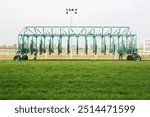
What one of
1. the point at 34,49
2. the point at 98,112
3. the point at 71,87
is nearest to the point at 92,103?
the point at 98,112

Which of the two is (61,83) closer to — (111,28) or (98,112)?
(98,112)

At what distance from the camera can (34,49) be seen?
40000mm

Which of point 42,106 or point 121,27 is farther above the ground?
point 121,27

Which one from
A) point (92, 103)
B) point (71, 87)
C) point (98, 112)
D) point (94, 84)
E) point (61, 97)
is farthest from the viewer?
point (94, 84)

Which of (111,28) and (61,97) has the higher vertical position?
(111,28)

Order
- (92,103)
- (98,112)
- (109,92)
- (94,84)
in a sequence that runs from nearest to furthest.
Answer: (98,112) < (92,103) < (109,92) < (94,84)

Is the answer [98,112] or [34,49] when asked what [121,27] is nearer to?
[34,49]

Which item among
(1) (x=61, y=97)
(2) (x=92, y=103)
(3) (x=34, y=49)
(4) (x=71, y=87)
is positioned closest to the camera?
(2) (x=92, y=103)

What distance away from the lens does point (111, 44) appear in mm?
41375

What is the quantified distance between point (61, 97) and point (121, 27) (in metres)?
31.9

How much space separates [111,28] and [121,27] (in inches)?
37.7

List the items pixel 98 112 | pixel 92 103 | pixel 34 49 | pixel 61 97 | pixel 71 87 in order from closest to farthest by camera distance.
Answer: pixel 98 112 → pixel 92 103 → pixel 61 97 → pixel 71 87 → pixel 34 49

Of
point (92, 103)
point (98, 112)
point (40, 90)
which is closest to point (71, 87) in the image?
point (40, 90)

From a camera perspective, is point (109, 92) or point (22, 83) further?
point (22, 83)
